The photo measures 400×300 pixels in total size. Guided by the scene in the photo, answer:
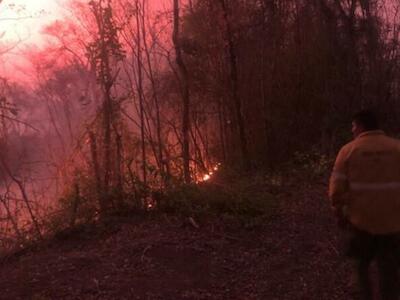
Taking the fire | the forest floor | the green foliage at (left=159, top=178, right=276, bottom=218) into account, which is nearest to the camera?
the forest floor

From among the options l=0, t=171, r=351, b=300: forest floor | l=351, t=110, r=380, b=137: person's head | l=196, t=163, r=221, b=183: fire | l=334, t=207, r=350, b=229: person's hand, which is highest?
l=351, t=110, r=380, b=137: person's head

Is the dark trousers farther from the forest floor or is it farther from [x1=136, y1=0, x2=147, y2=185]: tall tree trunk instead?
[x1=136, y1=0, x2=147, y2=185]: tall tree trunk

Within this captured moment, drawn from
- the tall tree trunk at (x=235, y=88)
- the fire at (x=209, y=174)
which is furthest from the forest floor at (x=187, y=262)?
the tall tree trunk at (x=235, y=88)

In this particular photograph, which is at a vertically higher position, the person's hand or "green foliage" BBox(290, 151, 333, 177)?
the person's hand

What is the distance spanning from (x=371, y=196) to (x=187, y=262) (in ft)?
9.01

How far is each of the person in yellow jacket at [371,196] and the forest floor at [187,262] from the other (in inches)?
47.9

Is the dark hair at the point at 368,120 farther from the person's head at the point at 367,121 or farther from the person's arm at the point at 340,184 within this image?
the person's arm at the point at 340,184

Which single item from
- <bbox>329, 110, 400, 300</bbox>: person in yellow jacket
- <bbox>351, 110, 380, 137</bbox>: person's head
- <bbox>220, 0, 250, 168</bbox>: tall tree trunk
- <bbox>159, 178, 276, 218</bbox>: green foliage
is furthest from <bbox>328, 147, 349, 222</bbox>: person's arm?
<bbox>220, 0, 250, 168</bbox>: tall tree trunk

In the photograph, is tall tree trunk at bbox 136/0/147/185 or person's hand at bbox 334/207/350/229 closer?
person's hand at bbox 334/207/350/229

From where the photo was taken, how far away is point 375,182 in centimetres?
404

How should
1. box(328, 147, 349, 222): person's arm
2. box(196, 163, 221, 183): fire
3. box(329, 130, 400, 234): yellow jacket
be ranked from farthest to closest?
1. box(196, 163, 221, 183): fire
2. box(328, 147, 349, 222): person's arm
3. box(329, 130, 400, 234): yellow jacket

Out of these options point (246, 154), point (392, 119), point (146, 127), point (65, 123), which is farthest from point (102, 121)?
point (65, 123)

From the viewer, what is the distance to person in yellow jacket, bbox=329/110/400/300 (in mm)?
4035

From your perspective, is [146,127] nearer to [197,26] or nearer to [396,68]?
[197,26]
